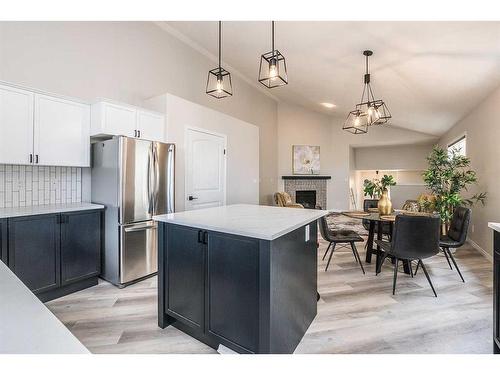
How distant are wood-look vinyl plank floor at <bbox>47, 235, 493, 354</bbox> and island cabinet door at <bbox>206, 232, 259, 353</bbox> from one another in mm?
278

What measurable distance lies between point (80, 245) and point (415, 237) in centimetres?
349

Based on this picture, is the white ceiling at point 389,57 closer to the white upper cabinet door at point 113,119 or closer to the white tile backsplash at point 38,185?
the white upper cabinet door at point 113,119

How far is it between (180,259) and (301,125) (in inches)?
282

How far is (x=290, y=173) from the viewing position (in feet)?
27.2

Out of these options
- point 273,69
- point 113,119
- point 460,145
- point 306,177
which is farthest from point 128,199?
point 460,145

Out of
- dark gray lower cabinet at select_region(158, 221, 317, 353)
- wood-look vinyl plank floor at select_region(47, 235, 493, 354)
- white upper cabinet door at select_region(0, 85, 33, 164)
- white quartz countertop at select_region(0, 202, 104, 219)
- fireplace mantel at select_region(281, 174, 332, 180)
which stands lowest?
wood-look vinyl plank floor at select_region(47, 235, 493, 354)

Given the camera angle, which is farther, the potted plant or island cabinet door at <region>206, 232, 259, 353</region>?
the potted plant

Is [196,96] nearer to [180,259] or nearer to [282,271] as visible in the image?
[180,259]


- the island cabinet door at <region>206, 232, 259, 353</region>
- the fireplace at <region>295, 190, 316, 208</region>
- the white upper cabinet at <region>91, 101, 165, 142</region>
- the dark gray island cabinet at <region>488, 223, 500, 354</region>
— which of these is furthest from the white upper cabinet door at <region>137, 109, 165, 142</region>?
the fireplace at <region>295, 190, 316, 208</region>

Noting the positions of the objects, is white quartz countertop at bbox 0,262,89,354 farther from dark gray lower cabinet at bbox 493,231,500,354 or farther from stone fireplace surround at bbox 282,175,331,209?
stone fireplace surround at bbox 282,175,331,209

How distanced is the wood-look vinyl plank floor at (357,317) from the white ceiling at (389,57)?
8.37 feet

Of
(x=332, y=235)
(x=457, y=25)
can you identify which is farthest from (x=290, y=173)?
(x=457, y=25)

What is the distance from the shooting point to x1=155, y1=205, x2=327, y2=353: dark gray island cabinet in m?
1.55

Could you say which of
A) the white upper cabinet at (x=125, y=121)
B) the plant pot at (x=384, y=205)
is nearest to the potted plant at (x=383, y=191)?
the plant pot at (x=384, y=205)
